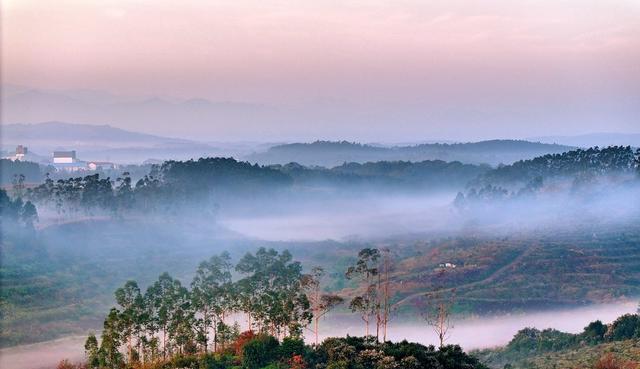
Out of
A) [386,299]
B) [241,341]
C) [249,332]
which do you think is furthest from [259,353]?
[386,299]

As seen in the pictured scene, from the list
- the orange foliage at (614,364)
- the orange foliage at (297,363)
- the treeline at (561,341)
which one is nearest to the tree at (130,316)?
the orange foliage at (297,363)

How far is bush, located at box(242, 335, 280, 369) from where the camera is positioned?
41.7 metres

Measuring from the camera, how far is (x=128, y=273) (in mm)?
94125

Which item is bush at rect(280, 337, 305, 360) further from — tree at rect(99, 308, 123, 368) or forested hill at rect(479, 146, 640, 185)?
forested hill at rect(479, 146, 640, 185)

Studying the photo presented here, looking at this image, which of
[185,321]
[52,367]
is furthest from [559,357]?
[52,367]

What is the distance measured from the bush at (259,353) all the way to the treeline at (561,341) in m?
20.2

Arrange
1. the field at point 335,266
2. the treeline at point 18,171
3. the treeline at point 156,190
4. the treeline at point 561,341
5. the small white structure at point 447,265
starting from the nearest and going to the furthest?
1. the treeline at point 561,341
2. the field at point 335,266
3. the small white structure at point 447,265
4. the treeline at point 156,190
5. the treeline at point 18,171

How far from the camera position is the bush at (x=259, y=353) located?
4166cm

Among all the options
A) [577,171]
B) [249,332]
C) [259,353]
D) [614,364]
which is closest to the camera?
[259,353]

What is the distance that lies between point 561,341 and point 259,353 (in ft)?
90.7

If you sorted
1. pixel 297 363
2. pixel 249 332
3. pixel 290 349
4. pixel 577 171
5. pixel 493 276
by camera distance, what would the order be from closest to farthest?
1. pixel 297 363
2. pixel 290 349
3. pixel 249 332
4. pixel 493 276
5. pixel 577 171

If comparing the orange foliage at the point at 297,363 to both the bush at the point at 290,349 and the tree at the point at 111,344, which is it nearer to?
the bush at the point at 290,349

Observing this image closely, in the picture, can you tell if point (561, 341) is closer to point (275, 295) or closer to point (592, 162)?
point (275, 295)

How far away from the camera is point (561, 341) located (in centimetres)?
5791
